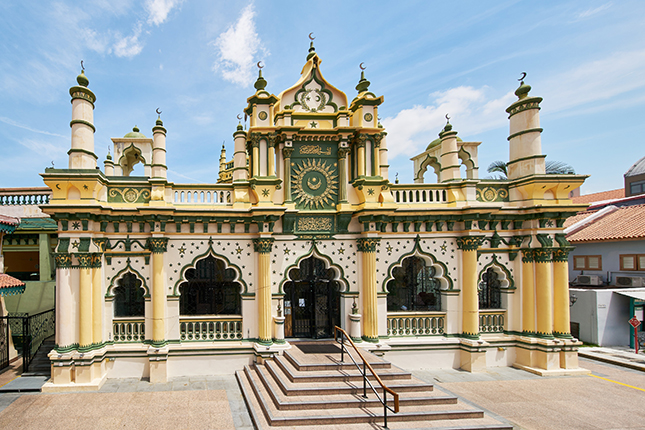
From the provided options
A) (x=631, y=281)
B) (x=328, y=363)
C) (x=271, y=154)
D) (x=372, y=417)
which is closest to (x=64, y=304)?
(x=271, y=154)

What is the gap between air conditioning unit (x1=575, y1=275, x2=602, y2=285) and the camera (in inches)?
675

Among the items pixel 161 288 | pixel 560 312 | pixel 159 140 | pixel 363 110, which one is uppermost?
pixel 363 110

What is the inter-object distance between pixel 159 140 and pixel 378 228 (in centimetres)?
818

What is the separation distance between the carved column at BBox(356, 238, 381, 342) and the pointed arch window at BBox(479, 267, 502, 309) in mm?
4548

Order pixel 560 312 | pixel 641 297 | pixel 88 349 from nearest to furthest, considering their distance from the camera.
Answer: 1. pixel 88 349
2. pixel 560 312
3. pixel 641 297

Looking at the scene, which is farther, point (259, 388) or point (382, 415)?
point (259, 388)

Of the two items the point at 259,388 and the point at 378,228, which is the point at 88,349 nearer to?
the point at 259,388

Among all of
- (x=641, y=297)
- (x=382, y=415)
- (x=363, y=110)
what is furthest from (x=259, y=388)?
(x=641, y=297)

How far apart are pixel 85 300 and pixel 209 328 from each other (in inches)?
151

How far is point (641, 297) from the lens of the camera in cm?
1432

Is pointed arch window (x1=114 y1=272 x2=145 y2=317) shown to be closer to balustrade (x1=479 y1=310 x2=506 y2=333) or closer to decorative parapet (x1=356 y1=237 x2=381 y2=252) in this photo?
decorative parapet (x1=356 y1=237 x2=381 y2=252)

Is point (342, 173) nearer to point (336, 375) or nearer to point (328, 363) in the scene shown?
point (328, 363)

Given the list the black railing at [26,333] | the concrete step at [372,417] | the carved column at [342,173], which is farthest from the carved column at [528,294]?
the black railing at [26,333]

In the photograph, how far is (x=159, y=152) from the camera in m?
11.8
